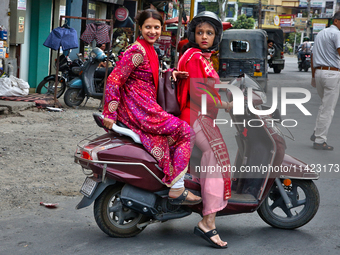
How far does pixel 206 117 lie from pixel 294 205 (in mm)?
1059

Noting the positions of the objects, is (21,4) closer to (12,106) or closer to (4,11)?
(4,11)

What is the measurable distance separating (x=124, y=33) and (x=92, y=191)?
51.4 ft

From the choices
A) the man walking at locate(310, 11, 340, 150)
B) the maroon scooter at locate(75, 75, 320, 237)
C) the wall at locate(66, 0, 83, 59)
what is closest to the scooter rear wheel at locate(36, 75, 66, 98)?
the wall at locate(66, 0, 83, 59)

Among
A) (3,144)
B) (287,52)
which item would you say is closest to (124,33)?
(3,144)

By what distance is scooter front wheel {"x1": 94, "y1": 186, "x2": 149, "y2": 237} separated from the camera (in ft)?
11.1

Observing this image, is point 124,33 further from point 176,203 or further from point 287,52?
point 287,52

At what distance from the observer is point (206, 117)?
3441 mm

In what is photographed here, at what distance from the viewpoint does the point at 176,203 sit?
10.9 feet

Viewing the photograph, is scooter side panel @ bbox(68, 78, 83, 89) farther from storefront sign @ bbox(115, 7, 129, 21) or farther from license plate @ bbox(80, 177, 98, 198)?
storefront sign @ bbox(115, 7, 129, 21)

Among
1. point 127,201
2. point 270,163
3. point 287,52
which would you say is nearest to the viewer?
point 127,201

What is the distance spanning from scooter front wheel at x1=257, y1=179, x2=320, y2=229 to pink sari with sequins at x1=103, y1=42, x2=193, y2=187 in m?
0.93

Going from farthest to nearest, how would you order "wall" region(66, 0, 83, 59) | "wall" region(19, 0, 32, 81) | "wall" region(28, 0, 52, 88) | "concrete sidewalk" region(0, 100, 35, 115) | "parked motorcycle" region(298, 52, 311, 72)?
"parked motorcycle" region(298, 52, 311, 72)
"wall" region(66, 0, 83, 59)
"wall" region(28, 0, 52, 88)
"wall" region(19, 0, 32, 81)
"concrete sidewalk" region(0, 100, 35, 115)

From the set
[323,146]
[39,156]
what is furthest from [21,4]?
[323,146]

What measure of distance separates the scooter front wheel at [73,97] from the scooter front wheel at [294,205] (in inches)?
265
